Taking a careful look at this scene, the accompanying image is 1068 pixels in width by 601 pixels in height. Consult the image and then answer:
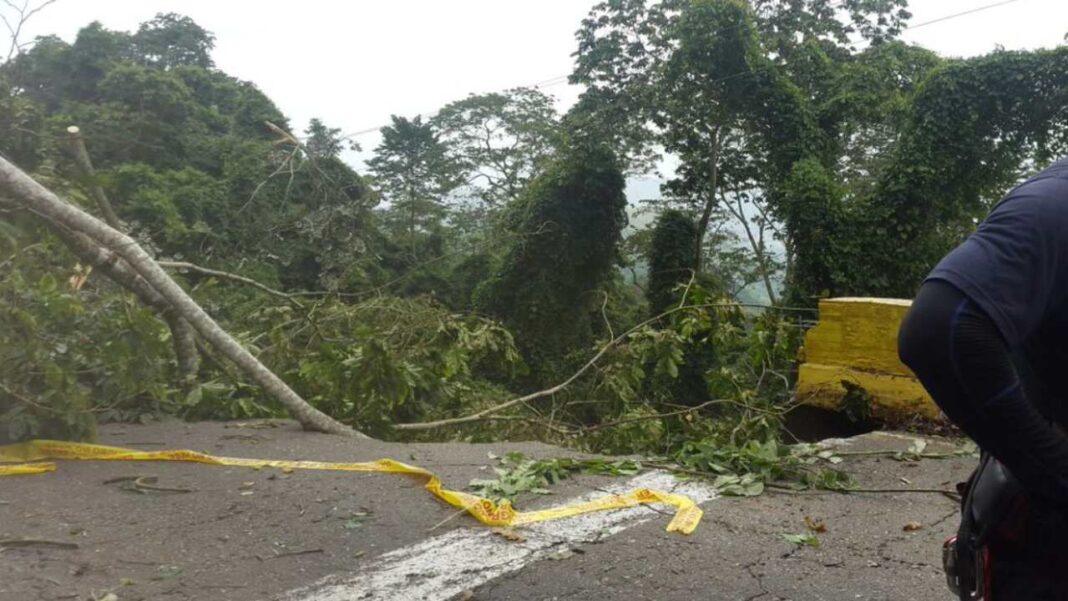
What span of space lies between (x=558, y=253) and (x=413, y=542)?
14.7 meters

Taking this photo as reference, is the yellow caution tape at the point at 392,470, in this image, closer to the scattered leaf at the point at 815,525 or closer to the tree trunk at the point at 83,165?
the scattered leaf at the point at 815,525

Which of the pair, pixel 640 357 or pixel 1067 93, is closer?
pixel 640 357

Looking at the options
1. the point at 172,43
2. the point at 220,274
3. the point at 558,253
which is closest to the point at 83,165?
the point at 220,274

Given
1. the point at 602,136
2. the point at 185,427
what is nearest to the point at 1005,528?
the point at 185,427

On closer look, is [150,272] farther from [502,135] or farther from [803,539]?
[502,135]

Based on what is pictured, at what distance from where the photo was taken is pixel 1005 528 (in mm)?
1195

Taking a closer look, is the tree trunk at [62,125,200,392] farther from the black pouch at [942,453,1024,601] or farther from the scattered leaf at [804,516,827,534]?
the black pouch at [942,453,1024,601]

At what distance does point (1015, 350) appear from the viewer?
3.87ft

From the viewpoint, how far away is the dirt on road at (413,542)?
2584 millimetres

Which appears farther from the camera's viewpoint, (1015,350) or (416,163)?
(416,163)

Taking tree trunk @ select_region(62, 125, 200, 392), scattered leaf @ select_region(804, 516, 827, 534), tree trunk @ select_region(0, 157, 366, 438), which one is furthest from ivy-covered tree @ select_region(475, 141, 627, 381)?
scattered leaf @ select_region(804, 516, 827, 534)

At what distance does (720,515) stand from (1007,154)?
13.8m

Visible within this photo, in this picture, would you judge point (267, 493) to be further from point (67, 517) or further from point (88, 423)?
point (88, 423)

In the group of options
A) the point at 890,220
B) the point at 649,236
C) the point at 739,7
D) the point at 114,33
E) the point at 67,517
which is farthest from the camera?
the point at 114,33
